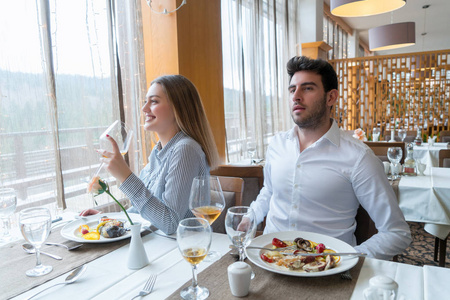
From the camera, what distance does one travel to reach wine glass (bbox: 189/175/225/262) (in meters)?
1.14

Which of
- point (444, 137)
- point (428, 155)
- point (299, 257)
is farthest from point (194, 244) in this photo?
point (444, 137)

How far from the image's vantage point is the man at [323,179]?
1.33m

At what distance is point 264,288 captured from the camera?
2.78ft

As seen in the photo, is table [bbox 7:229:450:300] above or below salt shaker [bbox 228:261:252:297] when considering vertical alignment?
below

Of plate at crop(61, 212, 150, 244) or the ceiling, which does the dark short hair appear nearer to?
plate at crop(61, 212, 150, 244)

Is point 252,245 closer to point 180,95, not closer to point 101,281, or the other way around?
point 101,281

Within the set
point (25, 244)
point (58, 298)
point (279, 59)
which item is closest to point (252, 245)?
point (58, 298)

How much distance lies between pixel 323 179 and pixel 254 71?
337cm

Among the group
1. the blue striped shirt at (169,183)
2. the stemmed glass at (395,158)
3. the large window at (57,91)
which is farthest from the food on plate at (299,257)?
the stemmed glass at (395,158)

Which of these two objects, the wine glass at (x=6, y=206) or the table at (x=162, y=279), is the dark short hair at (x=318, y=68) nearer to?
the table at (x=162, y=279)

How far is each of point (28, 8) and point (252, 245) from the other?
1.88m

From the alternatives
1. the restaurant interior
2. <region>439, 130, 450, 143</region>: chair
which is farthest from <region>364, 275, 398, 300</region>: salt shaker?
<region>439, 130, 450, 143</region>: chair

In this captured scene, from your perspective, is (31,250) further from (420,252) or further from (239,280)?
(420,252)

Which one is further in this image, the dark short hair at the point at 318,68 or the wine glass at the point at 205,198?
the dark short hair at the point at 318,68
